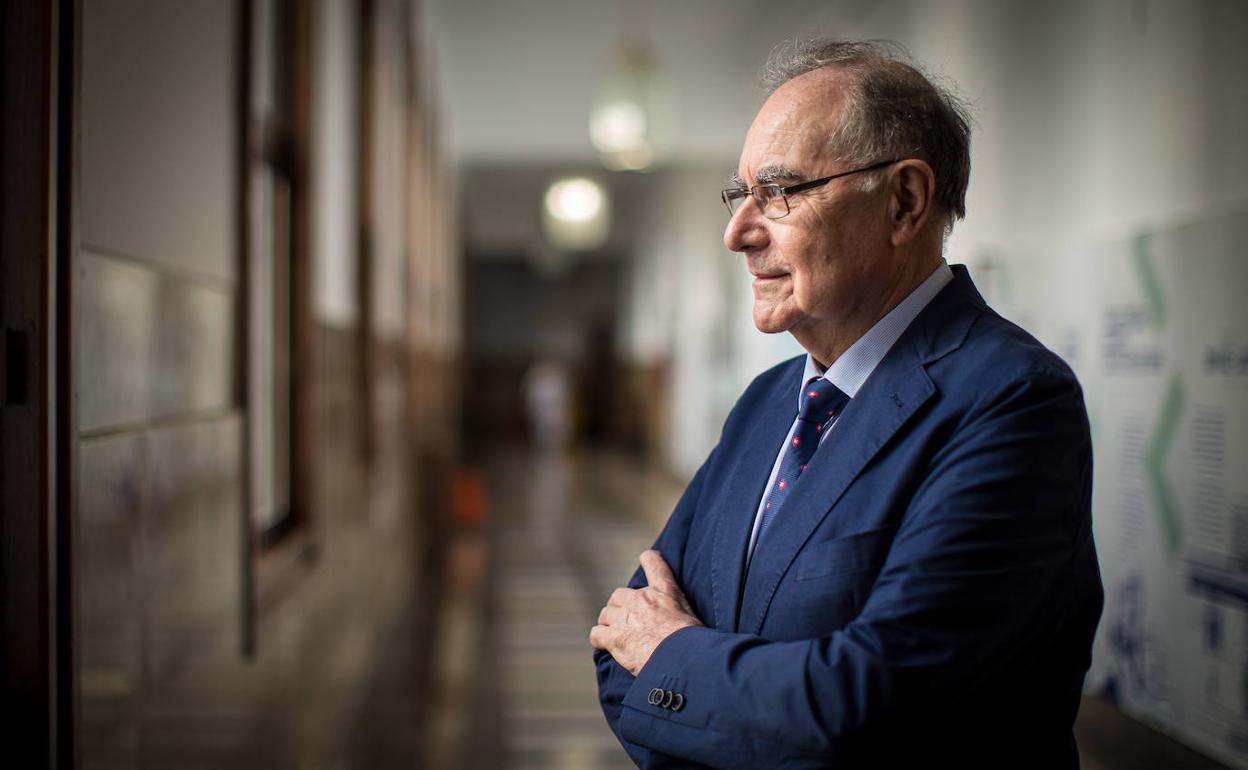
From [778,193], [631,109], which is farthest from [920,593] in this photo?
[631,109]

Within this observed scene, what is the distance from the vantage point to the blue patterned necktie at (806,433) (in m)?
1.34

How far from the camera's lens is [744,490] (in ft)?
4.62

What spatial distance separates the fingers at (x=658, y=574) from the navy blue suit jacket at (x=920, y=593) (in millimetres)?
148

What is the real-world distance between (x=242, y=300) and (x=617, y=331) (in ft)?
63.6

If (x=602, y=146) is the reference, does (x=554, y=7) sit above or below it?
above

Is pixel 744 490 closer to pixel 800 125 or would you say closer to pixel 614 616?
pixel 614 616

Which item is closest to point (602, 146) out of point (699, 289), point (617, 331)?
point (699, 289)

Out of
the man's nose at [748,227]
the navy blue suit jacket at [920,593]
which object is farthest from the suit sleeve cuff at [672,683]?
the man's nose at [748,227]

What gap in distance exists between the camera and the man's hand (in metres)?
1.35

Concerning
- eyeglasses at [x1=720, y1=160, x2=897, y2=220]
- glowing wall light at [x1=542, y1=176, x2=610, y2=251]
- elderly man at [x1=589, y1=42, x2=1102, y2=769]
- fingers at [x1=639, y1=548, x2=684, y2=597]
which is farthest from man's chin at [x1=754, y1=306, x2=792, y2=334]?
glowing wall light at [x1=542, y1=176, x2=610, y2=251]

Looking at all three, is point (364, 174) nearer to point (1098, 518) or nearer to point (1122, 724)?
point (1098, 518)

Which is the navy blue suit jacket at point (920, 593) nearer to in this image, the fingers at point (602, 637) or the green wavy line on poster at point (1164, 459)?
the fingers at point (602, 637)

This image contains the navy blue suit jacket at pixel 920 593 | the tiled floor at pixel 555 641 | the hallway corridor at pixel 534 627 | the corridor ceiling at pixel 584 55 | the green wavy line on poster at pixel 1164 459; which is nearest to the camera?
the navy blue suit jacket at pixel 920 593

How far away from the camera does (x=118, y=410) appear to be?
5.70ft
